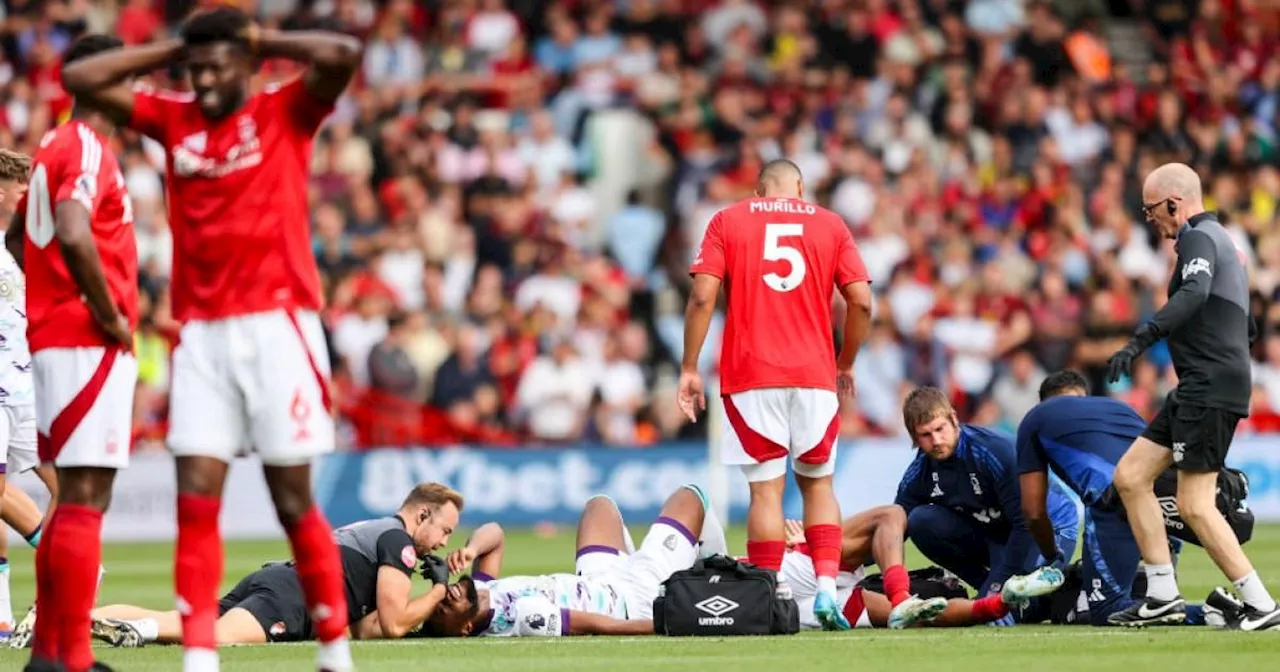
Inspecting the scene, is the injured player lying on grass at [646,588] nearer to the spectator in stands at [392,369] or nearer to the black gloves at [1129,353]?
the black gloves at [1129,353]

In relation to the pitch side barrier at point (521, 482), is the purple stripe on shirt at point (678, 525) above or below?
below

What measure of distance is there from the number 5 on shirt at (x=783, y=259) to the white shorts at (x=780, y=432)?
599mm

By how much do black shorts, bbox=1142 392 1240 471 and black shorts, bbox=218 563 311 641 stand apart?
4.57m

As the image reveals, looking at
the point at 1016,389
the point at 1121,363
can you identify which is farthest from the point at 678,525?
the point at 1016,389

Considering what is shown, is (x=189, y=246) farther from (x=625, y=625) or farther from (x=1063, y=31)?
(x=1063, y=31)

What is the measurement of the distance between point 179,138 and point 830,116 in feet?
63.7

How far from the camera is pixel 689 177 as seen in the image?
25125mm

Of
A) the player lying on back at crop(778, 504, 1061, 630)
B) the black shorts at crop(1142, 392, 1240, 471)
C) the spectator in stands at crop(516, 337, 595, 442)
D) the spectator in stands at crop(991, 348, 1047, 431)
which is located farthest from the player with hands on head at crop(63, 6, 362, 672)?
the spectator in stands at crop(991, 348, 1047, 431)

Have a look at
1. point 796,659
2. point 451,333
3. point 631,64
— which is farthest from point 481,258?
point 796,659

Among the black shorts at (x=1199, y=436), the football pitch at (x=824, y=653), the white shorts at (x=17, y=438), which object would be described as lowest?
the football pitch at (x=824, y=653)

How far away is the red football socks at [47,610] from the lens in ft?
27.0

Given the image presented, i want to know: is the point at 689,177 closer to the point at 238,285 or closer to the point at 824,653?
the point at 824,653

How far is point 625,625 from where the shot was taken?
11.4 m

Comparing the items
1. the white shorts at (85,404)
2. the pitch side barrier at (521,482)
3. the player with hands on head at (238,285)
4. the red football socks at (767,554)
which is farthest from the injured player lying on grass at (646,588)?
the pitch side barrier at (521,482)
